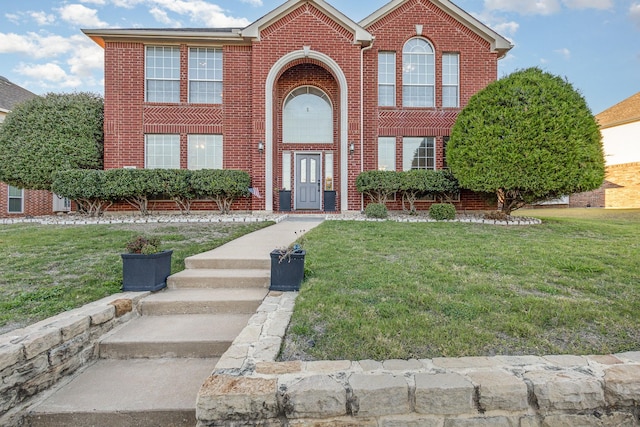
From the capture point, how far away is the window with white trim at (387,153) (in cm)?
1181

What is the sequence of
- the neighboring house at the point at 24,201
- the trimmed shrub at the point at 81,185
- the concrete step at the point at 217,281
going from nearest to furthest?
the concrete step at the point at 217,281
the trimmed shrub at the point at 81,185
the neighboring house at the point at 24,201

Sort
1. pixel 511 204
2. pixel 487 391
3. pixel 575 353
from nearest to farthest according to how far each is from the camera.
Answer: pixel 487 391
pixel 575 353
pixel 511 204

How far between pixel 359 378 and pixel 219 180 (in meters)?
9.34

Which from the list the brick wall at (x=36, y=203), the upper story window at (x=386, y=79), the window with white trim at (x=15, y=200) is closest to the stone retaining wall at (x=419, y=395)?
the upper story window at (x=386, y=79)

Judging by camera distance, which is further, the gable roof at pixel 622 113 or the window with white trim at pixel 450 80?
the gable roof at pixel 622 113

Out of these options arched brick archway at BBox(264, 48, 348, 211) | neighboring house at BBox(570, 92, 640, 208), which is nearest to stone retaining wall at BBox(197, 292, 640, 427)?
arched brick archway at BBox(264, 48, 348, 211)

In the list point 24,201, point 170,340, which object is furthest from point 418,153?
point 24,201

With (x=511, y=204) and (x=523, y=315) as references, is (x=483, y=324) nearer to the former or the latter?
(x=523, y=315)

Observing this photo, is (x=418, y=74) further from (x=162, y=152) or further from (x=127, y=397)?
(x=127, y=397)

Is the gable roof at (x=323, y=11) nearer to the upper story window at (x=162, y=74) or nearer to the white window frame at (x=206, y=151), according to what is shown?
the upper story window at (x=162, y=74)

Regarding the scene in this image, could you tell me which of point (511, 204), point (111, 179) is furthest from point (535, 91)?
point (111, 179)

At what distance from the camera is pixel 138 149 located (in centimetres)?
1119

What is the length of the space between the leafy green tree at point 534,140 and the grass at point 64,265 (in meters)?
6.91

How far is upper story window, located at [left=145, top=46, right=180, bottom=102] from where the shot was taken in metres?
11.3
